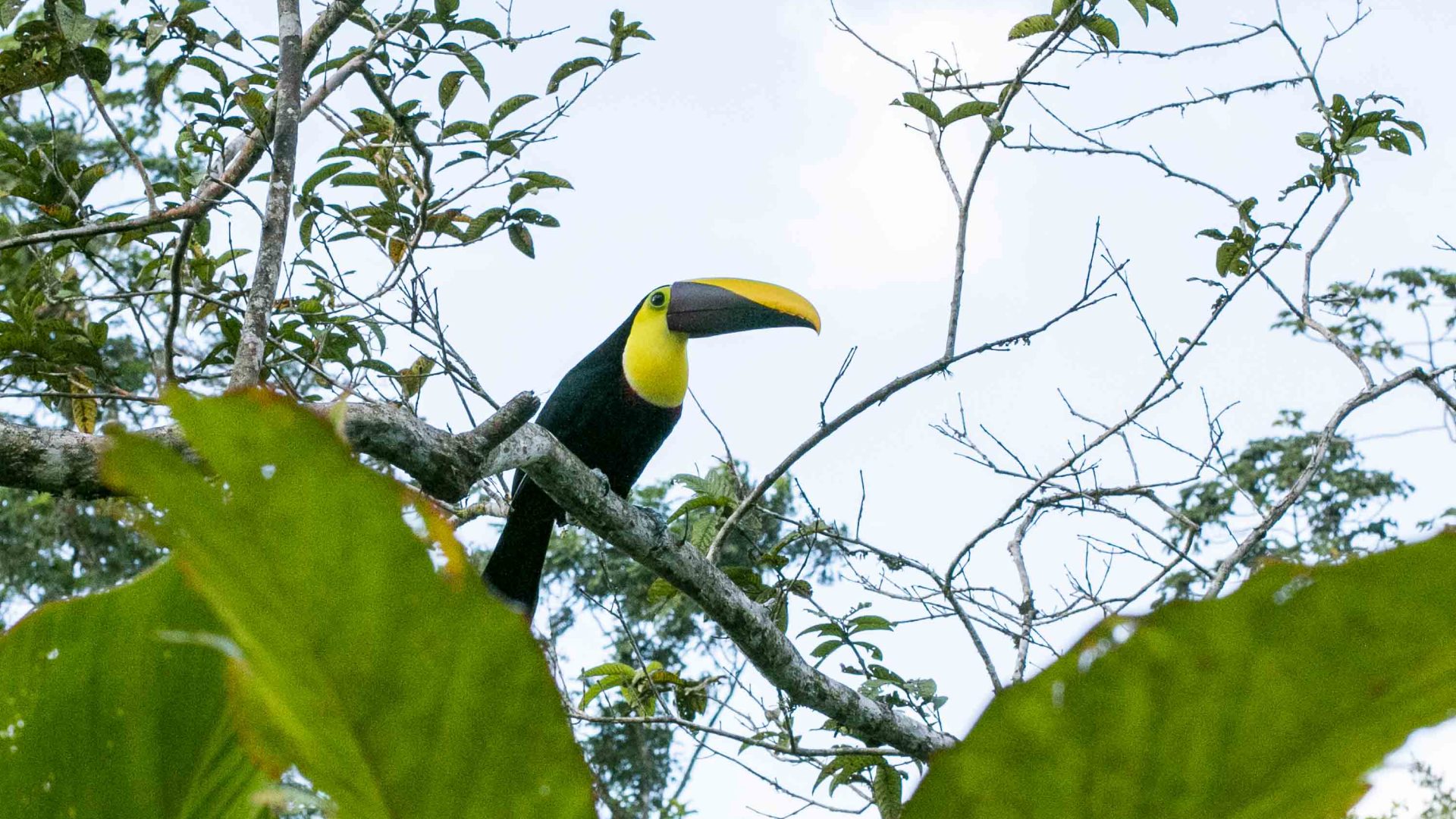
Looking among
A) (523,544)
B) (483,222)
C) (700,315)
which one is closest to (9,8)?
(483,222)

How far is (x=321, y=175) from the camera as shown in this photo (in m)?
3.79

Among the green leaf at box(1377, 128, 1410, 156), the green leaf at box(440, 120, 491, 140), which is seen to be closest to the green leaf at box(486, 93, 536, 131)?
the green leaf at box(440, 120, 491, 140)

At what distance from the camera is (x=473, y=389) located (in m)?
3.83

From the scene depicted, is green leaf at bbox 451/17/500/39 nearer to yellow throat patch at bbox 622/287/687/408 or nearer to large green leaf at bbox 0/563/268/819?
yellow throat patch at bbox 622/287/687/408

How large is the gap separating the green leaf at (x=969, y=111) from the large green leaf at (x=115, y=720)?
3.38 m

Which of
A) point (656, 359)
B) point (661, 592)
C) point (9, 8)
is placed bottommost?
point (661, 592)

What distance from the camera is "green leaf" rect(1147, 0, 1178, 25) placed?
3.58 meters

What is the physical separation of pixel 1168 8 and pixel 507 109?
2041 millimetres

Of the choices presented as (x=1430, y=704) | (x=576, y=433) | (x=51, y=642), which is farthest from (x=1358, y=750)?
(x=576, y=433)

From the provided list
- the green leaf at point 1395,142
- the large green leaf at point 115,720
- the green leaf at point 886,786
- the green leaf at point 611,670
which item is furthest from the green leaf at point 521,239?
the large green leaf at point 115,720

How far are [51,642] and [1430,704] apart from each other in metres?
0.45

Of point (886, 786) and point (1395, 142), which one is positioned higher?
point (1395, 142)

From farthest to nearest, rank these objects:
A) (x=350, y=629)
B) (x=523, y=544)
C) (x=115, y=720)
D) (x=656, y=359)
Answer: (x=656, y=359), (x=523, y=544), (x=115, y=720), (x=350, y=629)

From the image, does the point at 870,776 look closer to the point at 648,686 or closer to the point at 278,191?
the point at 648,686
